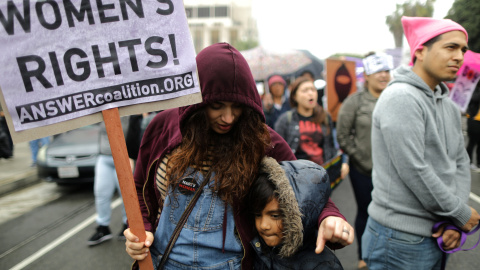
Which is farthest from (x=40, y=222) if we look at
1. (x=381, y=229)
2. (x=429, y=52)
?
(x=429, y=52)

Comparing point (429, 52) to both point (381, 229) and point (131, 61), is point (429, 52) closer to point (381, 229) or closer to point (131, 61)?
point (381, 229)

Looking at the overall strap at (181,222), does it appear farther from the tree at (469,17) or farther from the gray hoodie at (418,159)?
the tree at (469,17)

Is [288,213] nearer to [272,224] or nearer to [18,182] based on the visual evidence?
[272,224]

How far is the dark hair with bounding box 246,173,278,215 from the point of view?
4.79 feet

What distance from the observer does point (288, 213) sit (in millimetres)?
1365

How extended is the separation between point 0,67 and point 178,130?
733 mm

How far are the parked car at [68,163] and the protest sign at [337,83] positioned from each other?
14.6 ft

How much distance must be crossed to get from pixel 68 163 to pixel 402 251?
6142mm

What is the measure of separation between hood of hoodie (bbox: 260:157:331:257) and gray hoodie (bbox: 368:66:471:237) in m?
0.62

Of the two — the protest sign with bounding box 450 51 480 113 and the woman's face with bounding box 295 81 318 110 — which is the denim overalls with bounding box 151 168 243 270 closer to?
the woman's face with bounding box 295 81 318 110

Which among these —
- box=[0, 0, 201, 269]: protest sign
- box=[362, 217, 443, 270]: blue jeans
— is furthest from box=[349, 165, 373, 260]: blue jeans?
box=[0, 0, 201, 269]: protest sign

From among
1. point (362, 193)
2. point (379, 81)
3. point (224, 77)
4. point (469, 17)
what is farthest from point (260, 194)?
point (469, 17)

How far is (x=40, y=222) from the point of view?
16.6 feet

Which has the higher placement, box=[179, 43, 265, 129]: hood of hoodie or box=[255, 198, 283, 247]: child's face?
box=[179, 43, 265, 129]: hood of hoodie
